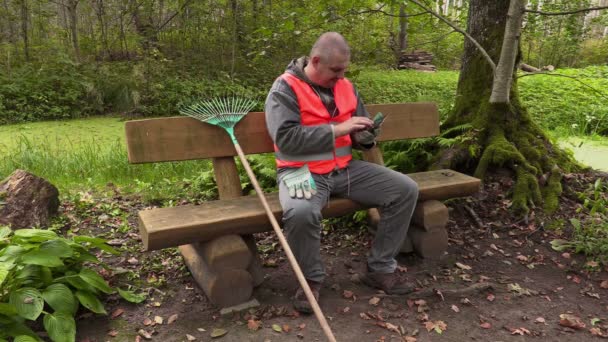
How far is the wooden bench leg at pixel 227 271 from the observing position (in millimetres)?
2586

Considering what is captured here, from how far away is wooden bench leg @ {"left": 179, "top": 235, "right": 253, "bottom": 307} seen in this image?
8.48 ft

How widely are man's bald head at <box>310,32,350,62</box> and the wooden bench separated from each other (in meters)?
0.65

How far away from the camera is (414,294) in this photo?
2.88 meters

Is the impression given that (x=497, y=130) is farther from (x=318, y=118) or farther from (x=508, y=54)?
(x=318, y=118)

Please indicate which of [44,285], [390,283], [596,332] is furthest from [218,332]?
[596,332]

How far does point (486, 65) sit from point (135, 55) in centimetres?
976

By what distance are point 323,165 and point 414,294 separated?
0.92 meters

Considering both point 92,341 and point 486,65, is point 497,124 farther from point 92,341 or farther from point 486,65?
point 92,341

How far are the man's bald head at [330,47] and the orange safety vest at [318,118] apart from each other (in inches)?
8.2

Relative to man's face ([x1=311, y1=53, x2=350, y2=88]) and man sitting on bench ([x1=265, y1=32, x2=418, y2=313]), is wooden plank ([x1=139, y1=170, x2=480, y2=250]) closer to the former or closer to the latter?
man sitting on bench ([x1=265, y1=32, x2=418, y2=313])

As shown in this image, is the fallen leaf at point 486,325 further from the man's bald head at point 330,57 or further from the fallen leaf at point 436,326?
the man's bald head at point 330,57

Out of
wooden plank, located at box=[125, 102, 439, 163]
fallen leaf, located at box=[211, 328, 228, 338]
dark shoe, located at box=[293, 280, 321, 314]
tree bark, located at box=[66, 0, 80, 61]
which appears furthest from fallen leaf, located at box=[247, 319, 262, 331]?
tree bark, located at box=[66, 0, 80, 61]

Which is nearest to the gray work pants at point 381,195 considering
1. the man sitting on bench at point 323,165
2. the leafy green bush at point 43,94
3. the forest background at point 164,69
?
the man sitting on bench at point 323,165

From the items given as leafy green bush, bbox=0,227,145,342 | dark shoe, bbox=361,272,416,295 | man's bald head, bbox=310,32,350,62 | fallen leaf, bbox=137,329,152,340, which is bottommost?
fallen leaf, bbox=137,329,152,340
